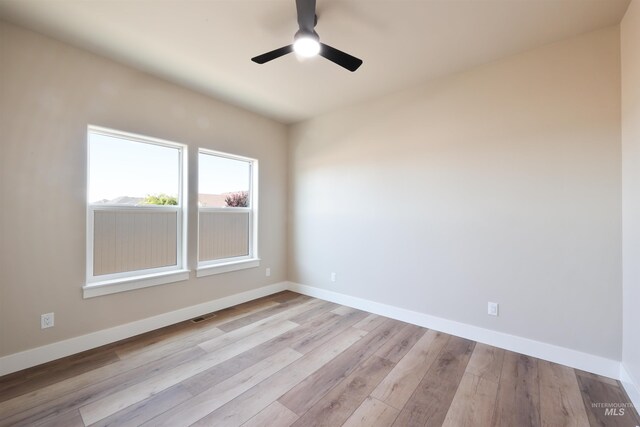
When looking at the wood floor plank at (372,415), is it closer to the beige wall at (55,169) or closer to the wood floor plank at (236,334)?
the wood floor plank at (236,334)

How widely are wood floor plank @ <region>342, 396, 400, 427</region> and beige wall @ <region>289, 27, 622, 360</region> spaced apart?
1.44m

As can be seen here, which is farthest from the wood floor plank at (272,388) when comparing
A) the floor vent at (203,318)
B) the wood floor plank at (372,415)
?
the floor vent at (203,318)

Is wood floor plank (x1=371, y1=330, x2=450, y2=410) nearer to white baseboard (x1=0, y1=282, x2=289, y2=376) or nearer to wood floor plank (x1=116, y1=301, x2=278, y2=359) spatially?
wood floor plank (x1=116, y1=301, x2=278, y2=359)

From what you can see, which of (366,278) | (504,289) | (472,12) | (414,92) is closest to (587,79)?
(472,12)

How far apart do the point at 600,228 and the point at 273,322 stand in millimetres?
3106

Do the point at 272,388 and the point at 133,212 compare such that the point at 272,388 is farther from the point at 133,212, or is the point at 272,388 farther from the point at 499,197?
the point at 499,197

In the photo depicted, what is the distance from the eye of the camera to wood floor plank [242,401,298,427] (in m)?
1.62

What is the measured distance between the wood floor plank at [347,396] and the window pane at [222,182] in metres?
2.57

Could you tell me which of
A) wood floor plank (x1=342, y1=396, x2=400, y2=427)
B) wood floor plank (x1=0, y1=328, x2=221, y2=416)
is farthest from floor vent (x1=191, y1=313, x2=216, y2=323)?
wood floor plank (x1=342, y1=396, x2=400, y2=427)

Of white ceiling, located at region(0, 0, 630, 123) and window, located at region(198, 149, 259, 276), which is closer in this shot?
white ceiling, located at region(0, 0, 630, 123)

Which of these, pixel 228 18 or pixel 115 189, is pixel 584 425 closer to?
pixel 228 18

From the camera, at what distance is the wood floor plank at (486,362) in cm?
212

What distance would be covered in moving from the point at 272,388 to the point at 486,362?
1.78 m

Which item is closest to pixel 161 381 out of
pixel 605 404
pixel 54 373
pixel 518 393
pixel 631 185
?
pixel 54 373
